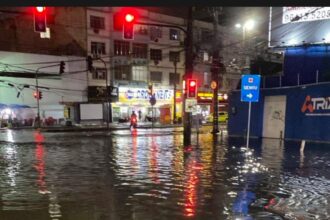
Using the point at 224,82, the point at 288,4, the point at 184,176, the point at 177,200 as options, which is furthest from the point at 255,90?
the point at 224,82

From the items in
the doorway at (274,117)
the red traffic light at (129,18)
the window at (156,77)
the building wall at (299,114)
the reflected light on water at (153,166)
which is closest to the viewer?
the reflected light on water at (153,166)

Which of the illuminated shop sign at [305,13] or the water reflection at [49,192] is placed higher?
the illuminated shop sign at [305,13]

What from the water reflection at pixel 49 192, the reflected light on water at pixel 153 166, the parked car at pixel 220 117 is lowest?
the water reflection at pixel 49 192

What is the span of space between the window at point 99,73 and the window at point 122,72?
1.83 m

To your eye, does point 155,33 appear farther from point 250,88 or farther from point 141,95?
point 250,88

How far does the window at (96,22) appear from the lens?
5250cm

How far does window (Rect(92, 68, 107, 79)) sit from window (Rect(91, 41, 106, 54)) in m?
2.41

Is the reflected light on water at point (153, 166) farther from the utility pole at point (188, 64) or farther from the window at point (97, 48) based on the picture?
the window at point (97, 48)

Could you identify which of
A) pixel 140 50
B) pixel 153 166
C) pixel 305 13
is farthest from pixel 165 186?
pixel 140 50

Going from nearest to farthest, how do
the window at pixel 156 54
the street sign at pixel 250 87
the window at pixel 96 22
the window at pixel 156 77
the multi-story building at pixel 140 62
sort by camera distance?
the street sign at pixel 250 87 < the window at pixel 96 22 < the multi-story building at pixel 140 62 < the window at pixel 156 54 < the window at pixel 156 77

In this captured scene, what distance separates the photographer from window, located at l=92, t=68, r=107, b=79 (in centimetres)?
5278

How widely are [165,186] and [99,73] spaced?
44.0 m

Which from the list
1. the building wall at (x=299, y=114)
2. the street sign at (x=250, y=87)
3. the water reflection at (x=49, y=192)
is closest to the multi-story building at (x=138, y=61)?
the building wall at (x=299, y=114)

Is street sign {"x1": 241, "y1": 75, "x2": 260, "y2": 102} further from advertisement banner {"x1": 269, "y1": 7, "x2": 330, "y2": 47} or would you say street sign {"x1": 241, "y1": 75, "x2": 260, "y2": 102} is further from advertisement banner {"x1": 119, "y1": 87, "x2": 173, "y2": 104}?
advertisement banner {"x1": 119, "y1": 87, "x2": 173, "y2": 104}
